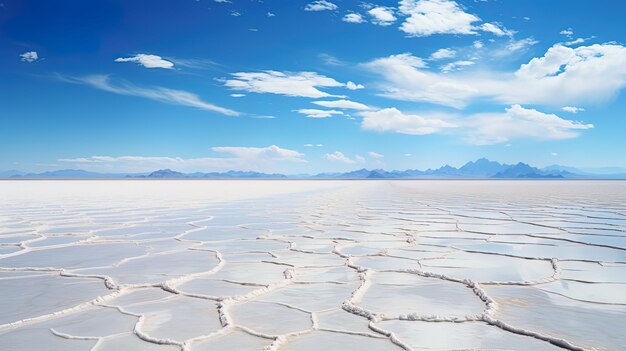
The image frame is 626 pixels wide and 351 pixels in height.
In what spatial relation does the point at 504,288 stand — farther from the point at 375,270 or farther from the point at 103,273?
the point at 103,273

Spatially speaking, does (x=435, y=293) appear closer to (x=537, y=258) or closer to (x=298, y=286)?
(x=298, y=286)

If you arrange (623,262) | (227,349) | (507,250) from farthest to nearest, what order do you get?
(507,250), (623,262), (227,349)

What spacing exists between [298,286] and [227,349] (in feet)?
3.45

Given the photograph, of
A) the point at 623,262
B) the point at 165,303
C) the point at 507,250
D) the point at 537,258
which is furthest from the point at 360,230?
the point at 165,303

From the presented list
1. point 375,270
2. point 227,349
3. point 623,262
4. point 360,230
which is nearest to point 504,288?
point 375,270

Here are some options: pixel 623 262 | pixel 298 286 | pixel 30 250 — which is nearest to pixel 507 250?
pixel 623 262

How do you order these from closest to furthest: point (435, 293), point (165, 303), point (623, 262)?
point (165, 303) < point (435, 293) < point (623, 262)

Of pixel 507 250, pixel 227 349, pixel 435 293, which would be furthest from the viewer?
pixel 507 250

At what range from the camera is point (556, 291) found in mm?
2643

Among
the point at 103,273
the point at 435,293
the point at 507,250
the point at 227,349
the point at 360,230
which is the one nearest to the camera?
the point at 227,349

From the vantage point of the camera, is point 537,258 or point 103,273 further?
point 537,258

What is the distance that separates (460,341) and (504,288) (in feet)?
3.32

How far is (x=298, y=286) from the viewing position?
2785 mm

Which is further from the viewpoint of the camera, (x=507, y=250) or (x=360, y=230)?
(x=360, y=230)
